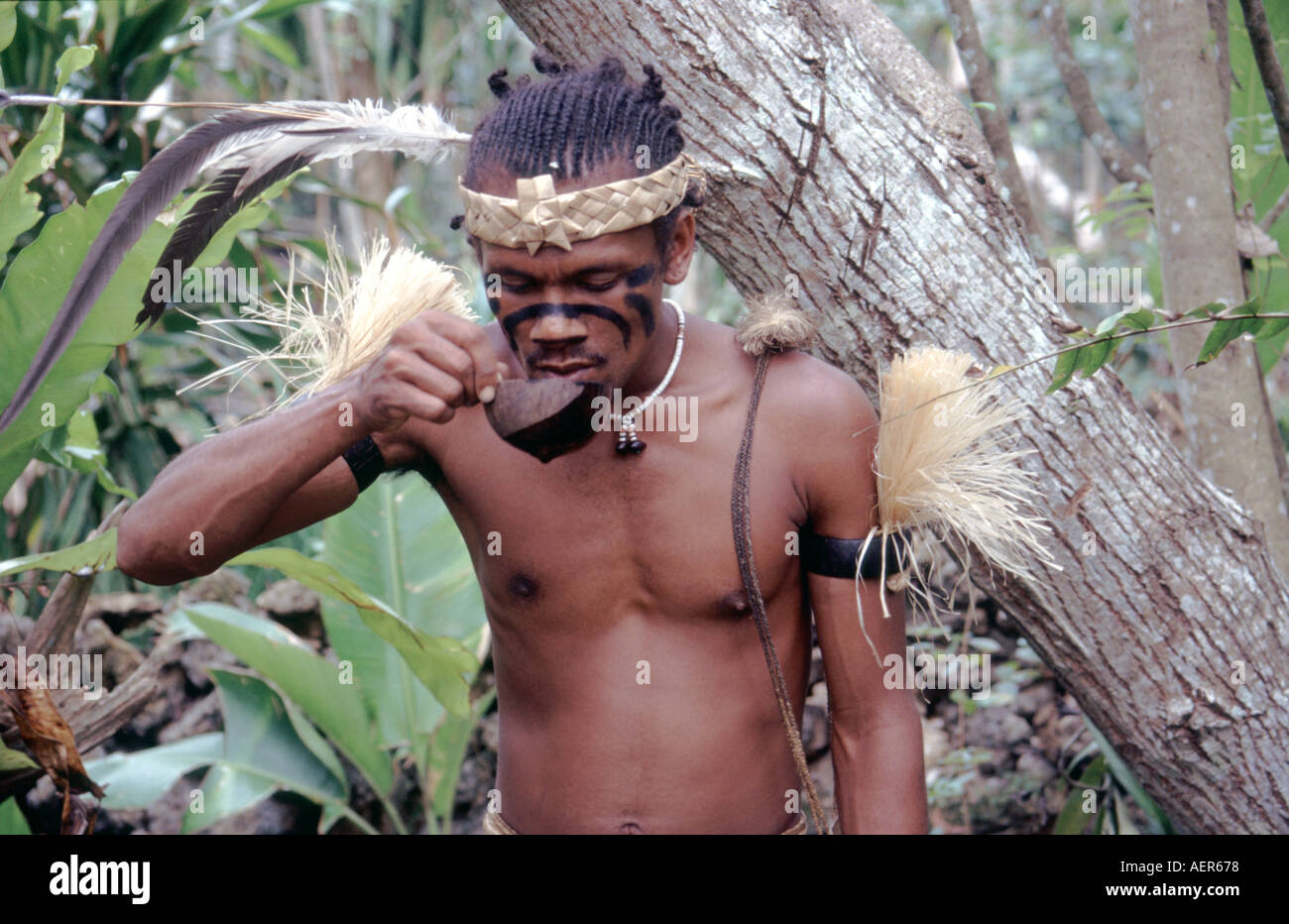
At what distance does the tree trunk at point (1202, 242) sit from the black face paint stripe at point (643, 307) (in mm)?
1237

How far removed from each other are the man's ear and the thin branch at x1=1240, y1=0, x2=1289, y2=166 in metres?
1.05

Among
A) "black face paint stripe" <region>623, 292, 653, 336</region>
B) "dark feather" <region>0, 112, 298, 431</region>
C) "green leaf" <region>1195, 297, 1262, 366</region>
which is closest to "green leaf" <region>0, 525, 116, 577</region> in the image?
"dark feather" <region>0, 112, 298, 431</region>

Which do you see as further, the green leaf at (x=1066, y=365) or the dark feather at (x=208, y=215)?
the dark feather at (x=208, y=215)

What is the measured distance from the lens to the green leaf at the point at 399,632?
7.47 feet

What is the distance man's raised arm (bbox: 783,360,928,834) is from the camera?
1783 millimetres

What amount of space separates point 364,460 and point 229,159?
0.53 meters

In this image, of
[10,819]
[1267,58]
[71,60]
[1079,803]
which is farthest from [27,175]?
[1079,803]

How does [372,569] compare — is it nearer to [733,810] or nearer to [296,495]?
[296,495]

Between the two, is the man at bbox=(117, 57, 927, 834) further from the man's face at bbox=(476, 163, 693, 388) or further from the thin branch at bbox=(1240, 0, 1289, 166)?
the thin branch at bbox=(1240, 0, 1289, 166)

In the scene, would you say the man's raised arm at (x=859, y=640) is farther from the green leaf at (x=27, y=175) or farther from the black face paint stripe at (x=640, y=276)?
the green leaf at (x=27, y=175)

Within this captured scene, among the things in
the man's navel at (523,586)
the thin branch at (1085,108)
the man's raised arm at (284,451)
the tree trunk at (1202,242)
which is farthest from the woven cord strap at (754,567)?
the thin branch at (1085,108)

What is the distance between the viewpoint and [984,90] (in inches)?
106

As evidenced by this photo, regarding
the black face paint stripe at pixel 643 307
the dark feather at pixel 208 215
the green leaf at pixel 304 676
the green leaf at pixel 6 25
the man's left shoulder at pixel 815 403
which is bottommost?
the green leaf at pixel 304 676

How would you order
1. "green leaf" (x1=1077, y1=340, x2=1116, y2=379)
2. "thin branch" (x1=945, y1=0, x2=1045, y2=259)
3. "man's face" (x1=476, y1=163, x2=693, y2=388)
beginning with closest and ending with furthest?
"man's face" (x1=476, y1=163, x2=693, y2=388) → "green leaf" (x1=1077, y1=340, x2=1116, y2=379) → "thin branch" (x1=945, y1=0, x2=1045, y2=259)
